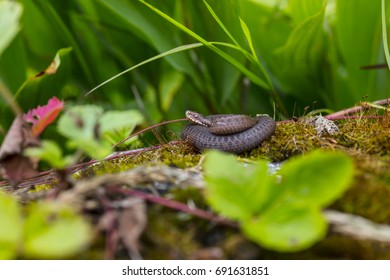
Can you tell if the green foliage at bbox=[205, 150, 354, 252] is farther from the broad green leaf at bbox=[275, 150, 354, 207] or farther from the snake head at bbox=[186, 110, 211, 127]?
the snake head at bbox=[186, 110, 211, 127]

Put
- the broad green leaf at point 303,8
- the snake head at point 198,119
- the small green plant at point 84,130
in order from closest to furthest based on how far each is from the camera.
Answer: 1. the small green plant at point 84,130
2. the snake head at point 198,119
3. the broad green leaf at point 303,8

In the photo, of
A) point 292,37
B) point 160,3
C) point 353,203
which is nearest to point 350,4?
point 292,37

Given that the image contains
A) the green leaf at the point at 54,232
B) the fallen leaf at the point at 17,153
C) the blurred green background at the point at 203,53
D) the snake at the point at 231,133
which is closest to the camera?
the green leaf at the point at 54,232

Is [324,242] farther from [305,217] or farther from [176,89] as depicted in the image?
[176,89]

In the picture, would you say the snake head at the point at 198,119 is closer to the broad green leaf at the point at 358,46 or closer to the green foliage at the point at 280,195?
the broad green leaf at the point at 358,46

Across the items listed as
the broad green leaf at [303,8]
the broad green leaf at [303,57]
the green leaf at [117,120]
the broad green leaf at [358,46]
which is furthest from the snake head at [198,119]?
the green leaf at [117,120]
